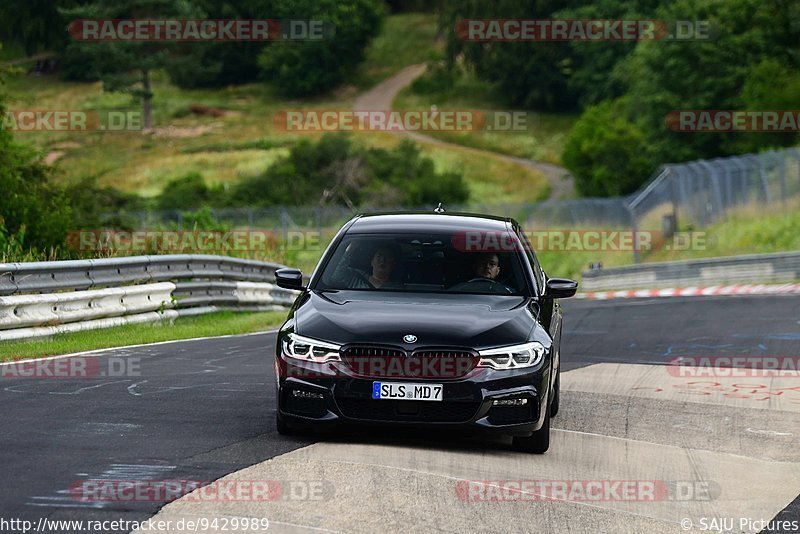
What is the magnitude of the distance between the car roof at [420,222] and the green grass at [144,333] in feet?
16.1

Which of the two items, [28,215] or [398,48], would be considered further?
[398,48]

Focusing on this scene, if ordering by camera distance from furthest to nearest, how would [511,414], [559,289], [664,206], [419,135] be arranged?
[419,135] → [664,206] → [559,289] → [511,414]

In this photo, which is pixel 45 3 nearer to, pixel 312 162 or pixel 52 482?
pixel 312 162

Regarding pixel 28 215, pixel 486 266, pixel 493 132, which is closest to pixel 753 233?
pixel 28 215

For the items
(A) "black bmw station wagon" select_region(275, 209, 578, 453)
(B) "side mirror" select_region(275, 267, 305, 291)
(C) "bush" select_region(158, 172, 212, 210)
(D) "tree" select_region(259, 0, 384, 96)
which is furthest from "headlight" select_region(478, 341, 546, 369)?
(D) "tree" select_region(259, 0, 384, 96)

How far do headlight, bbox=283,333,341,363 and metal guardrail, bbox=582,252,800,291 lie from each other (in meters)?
27.2

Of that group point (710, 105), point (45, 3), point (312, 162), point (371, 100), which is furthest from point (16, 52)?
point (710, 105)

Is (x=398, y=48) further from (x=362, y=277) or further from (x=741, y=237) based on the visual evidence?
(x=362, y=277)

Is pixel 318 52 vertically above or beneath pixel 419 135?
above

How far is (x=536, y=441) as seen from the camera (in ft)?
31.3

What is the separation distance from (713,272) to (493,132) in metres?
75.1

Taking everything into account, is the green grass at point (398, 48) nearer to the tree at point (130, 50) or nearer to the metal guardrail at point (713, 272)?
the tree at point (130, 50)

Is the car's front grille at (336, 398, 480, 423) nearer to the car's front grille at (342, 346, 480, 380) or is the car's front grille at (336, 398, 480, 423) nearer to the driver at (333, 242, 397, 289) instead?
the car's front grille at (342, 346, 480, 380)

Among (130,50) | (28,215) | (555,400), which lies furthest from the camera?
(130,50)
